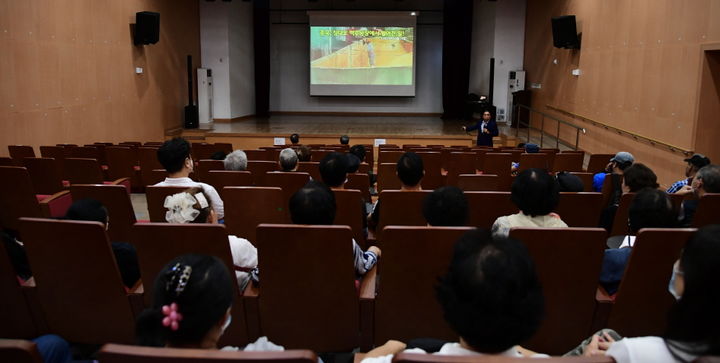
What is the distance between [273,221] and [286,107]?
603 inches

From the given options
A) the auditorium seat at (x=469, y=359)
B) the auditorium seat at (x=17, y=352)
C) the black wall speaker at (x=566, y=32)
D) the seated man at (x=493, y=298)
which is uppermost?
the black wall speaker at (x=566, y=32)

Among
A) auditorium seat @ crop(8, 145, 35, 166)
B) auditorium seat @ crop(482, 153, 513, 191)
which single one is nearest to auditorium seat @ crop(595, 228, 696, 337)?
auditorium seat @ crop(482, 153, 513, 191)

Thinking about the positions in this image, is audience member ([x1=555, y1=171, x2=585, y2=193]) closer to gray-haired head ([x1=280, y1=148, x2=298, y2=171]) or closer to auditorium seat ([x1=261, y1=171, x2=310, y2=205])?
auditorium seat ([x1=261, y1=171, x2=310, y2=205])

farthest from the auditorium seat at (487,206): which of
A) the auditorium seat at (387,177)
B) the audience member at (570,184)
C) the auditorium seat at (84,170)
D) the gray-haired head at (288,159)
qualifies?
the auditorium seat at (84,170)

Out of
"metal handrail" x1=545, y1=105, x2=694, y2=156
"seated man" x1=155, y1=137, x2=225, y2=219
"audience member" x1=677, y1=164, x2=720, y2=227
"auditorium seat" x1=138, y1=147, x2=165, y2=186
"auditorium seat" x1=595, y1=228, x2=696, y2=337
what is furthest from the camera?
"metal handrail" x1=545, y1=105, x2=694, y2=156

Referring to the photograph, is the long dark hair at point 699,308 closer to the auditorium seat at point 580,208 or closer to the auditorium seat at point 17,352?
the auditorium seat at point 17,352

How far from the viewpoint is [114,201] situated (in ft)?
11.4

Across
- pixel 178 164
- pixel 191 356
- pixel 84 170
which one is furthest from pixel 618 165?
pixel 84 170

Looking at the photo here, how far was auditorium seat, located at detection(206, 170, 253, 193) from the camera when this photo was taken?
4160 mm

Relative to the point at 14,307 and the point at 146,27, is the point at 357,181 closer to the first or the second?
the point at 14,307

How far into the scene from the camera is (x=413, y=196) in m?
3.26

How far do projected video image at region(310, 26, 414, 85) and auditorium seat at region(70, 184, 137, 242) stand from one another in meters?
14.1

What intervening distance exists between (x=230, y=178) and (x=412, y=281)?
92.2 inches

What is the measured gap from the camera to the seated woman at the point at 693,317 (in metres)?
1.12
